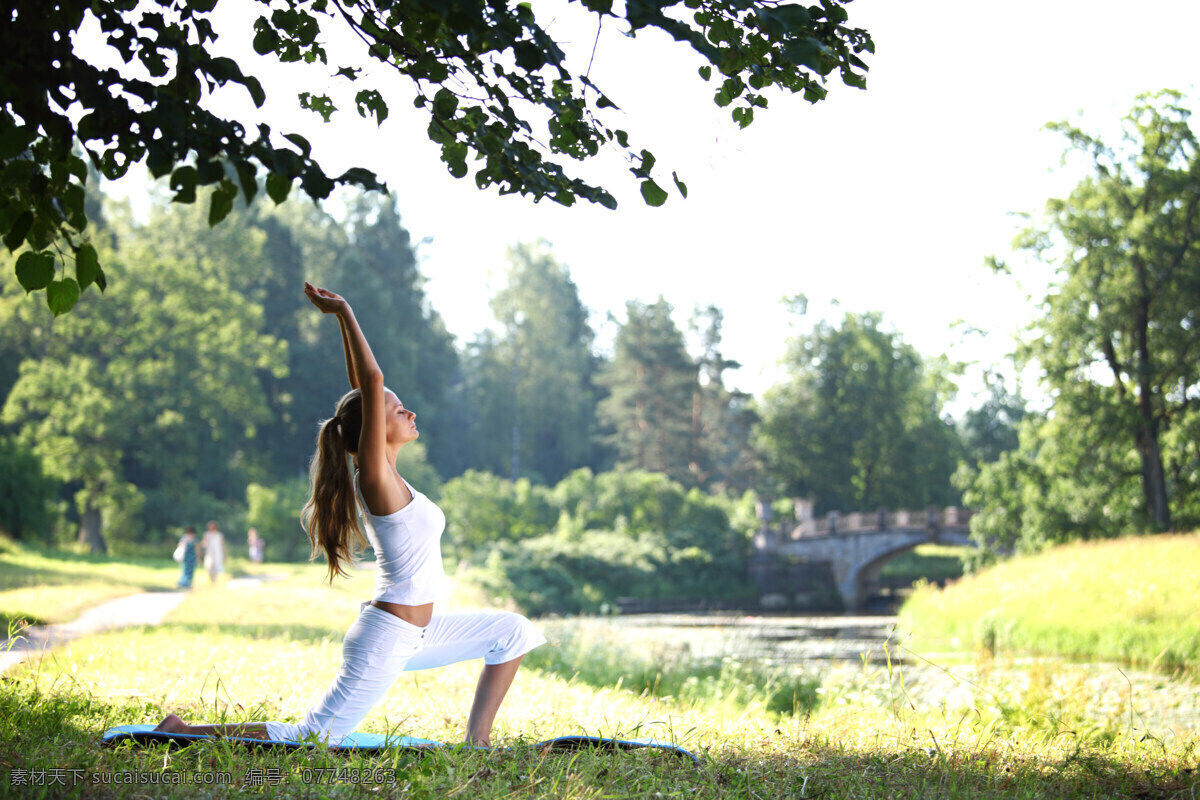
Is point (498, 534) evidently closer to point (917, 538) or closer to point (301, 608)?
point (917, 538)

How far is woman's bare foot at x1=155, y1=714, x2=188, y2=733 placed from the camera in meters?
3.60

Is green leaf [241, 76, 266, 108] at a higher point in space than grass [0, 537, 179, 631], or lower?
higher


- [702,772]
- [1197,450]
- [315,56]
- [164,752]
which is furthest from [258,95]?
[1197,450]

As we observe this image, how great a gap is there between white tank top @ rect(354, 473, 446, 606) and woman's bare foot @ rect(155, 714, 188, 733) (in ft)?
2.91

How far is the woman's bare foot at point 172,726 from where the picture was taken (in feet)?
11.8

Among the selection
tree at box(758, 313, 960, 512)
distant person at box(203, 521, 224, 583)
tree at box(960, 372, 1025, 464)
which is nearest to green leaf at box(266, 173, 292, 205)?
distant person at box(203, 521, 224, 583)

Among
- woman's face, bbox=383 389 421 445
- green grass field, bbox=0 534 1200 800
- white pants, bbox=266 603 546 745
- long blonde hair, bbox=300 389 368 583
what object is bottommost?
green grass field, bbox=0 534 1200 800

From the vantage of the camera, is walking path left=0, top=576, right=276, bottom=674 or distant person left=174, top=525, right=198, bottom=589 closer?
walking path left=0, top=576, right=276, bottom=674

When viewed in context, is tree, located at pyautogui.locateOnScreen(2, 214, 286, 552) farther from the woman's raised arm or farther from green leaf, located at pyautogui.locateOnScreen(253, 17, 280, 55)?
the woman's raised arm

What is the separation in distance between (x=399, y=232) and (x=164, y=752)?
183 feet

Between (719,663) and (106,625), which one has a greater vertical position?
(106,625)

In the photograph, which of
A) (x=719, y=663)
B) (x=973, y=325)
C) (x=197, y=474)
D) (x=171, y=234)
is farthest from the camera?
(x=171, y=234)

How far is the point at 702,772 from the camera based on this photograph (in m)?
3.63

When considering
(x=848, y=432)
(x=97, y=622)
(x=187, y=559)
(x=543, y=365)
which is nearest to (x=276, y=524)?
(x=187, y=559)
